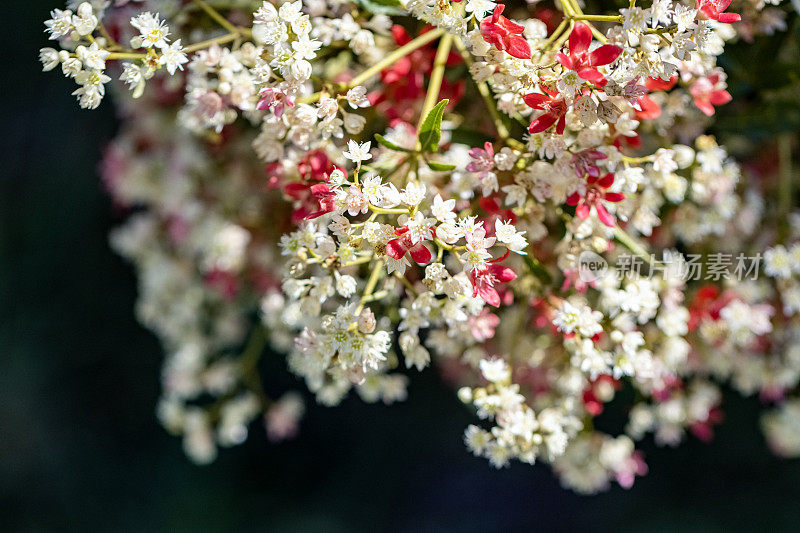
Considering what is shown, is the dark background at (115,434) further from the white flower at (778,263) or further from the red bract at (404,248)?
the red bract at (404,248)

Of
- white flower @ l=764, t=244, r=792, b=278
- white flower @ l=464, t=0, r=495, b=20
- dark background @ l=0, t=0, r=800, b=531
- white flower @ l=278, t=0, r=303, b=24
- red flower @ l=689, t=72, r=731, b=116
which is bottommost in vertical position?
dark background @ l=0, t=0, r=800, b=531

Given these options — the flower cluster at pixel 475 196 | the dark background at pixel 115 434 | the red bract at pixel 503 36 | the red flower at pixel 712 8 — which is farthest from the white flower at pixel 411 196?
the dark background at pixel 115 434

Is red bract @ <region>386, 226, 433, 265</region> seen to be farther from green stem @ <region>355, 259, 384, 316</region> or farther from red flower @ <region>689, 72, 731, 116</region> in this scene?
red flower @ <region>689, 72, 731, 116</region>

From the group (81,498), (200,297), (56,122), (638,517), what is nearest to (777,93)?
(200,297)

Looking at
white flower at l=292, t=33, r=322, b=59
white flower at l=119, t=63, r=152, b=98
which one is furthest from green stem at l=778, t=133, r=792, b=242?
white flower at l=119, t=63, r=152, b=98

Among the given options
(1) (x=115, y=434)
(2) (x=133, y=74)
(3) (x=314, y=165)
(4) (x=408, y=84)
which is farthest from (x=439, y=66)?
(1) (x=115, y=434)
